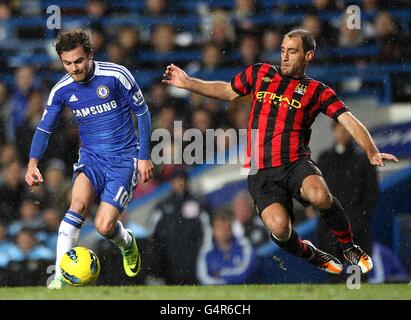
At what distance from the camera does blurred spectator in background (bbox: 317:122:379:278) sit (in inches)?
444

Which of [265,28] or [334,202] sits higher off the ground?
[265,28]

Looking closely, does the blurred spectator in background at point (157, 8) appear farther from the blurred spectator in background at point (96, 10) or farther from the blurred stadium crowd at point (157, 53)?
the blurred spectator in background at point (96, 10)

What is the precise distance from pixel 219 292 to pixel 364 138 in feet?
6.54

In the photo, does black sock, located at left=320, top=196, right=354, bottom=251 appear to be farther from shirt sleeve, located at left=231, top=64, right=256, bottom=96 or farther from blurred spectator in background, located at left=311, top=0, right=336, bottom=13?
blurred spectator in background, located at left=311, top=0, right=336, bottom=13

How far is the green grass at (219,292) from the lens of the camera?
9.45m

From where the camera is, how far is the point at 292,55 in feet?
29.8

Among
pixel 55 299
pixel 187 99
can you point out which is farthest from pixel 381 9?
pixel 55 299

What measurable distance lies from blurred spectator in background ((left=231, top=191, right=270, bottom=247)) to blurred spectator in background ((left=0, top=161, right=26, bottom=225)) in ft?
7.30

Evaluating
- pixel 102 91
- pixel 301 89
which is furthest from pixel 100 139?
pixel 301 89

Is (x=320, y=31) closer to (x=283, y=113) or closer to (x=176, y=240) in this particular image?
(x=176, y=240)

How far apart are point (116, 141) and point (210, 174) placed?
7.64ft

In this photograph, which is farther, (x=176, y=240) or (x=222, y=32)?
(x=222, y=32)

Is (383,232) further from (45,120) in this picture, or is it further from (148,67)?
(45,120)

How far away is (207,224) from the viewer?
11453mm
